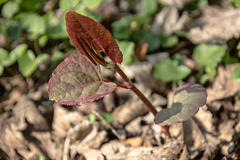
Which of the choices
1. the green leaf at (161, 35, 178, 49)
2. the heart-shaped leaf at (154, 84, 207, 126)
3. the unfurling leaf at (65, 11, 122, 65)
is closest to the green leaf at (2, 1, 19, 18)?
the green leaf at (161, 35, 178, 49)

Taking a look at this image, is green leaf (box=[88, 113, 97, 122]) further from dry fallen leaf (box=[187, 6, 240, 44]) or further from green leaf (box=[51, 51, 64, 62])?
dry fallen leaf (box=[187, 6, 240, 44])

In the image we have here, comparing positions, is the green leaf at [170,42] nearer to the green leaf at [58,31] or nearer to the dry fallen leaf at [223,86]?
the dry fallen leaf at [223,86]

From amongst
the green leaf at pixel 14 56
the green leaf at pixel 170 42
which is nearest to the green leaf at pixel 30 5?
the green leaf at pixel 14 56

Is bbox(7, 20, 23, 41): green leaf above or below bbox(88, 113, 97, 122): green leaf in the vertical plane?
above

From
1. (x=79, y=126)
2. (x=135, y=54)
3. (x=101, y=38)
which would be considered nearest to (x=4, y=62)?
(x=79, y=126)

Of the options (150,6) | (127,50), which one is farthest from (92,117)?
(150,6)
